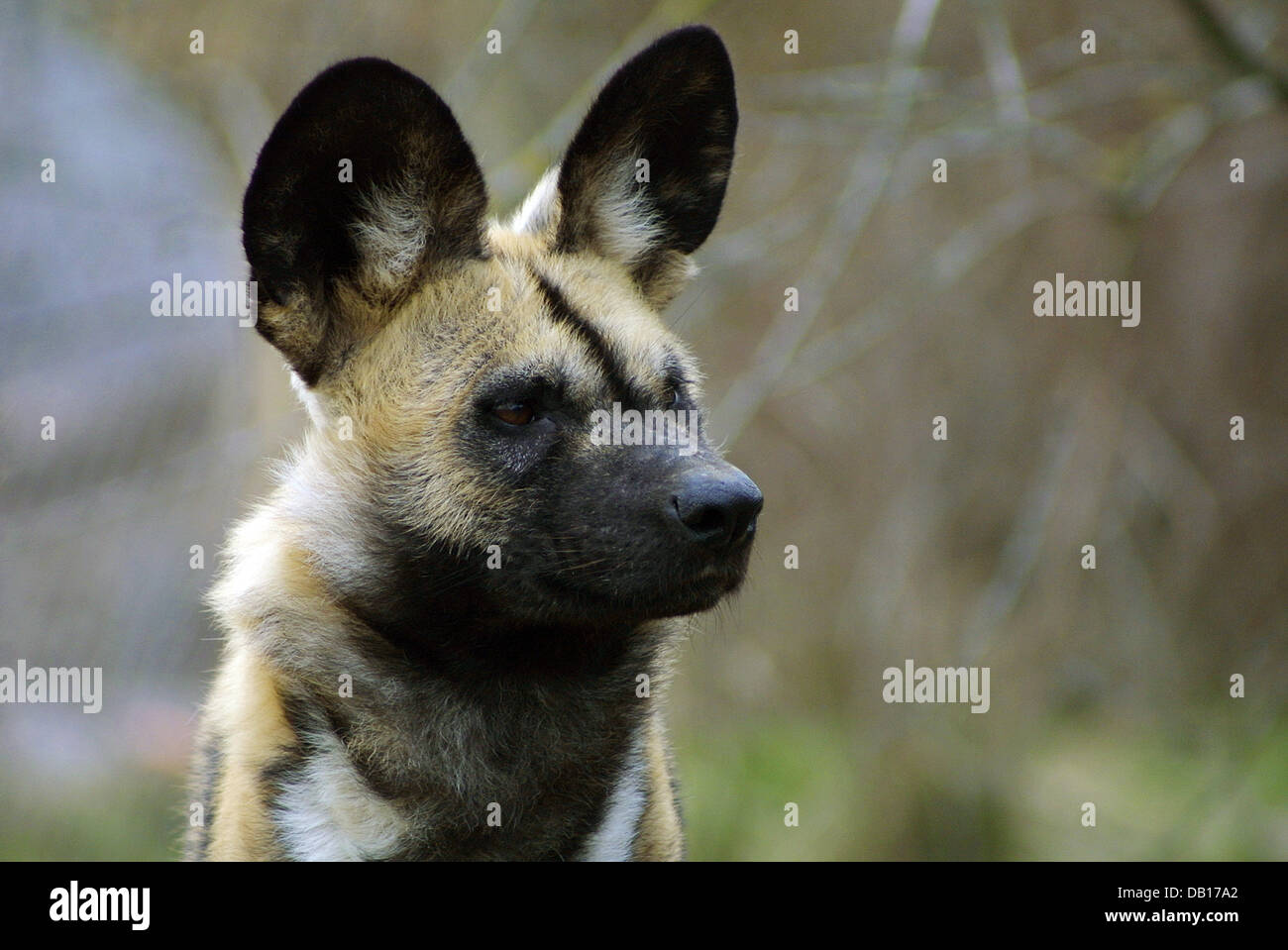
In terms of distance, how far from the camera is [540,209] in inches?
203

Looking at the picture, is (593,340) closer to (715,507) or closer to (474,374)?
(474,374)

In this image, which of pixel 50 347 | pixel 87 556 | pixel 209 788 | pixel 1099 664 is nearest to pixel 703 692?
pixel 1099 664

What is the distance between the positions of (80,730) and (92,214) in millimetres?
3809

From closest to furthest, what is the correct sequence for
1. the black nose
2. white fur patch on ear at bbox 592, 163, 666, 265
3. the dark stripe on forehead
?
the black nose
the dark stripe on forehead
white fur patch on ear at bbox 592, 163, 666, 265

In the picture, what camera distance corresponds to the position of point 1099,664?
10305mm

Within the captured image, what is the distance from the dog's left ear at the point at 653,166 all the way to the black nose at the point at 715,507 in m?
1.36

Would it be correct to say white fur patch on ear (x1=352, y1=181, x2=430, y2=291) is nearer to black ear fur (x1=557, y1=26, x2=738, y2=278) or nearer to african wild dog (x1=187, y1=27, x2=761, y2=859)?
african wild dog (x1=187, y1=27, x2=761, y2=859)

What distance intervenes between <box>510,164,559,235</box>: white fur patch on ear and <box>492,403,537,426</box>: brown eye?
1.06m

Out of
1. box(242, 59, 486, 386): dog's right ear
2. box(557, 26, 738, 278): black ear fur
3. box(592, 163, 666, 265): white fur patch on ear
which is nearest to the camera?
box(242, 59, 486, 386): dog's right ear

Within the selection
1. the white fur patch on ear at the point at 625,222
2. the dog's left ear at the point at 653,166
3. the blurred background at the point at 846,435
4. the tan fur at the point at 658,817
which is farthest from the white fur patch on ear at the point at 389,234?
the blurred background at the point at 846,435

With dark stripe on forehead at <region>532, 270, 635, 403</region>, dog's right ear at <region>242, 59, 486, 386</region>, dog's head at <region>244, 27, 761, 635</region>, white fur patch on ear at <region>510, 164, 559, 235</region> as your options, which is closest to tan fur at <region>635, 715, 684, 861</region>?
dog's head at <region>244, 27, 761, 635</region>

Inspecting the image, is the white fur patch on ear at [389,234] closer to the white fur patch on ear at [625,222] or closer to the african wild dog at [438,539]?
the african wild dog at [438,539]

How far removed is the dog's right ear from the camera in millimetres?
4059
